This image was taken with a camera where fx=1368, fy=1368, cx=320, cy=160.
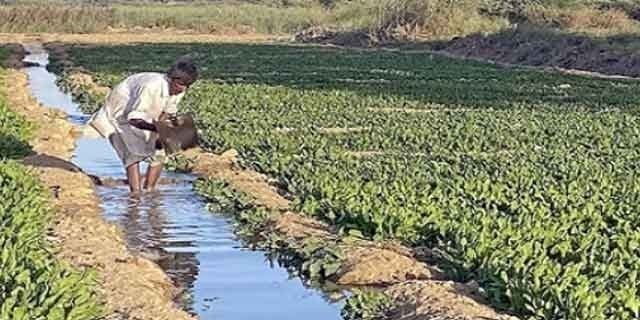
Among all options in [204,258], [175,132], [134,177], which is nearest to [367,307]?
[204,258]

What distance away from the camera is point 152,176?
13.0 meters

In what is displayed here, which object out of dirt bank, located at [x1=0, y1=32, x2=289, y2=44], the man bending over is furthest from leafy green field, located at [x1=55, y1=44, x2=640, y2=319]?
dirt bank, located at [x1=0, y1=32, x2=289, y2=44]

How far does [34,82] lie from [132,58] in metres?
8.68

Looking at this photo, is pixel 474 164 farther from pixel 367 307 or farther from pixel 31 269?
pixel 31 269

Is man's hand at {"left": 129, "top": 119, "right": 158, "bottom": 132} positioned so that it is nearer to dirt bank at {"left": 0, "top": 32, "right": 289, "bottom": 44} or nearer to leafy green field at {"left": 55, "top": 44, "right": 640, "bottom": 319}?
leafy green field at {"left": 55, "top": 44, "right": 640, "bottom": 319}

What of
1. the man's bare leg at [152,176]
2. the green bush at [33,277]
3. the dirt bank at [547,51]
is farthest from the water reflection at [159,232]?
the dirt bank at [547,51]

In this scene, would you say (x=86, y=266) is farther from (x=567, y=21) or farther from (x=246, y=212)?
(x=567, y=21)

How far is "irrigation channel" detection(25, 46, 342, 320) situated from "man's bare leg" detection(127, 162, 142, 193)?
0.12 meters

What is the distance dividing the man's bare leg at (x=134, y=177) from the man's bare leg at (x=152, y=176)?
0.39 feet

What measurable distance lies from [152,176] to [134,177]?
20 cm

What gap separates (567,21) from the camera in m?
50.9

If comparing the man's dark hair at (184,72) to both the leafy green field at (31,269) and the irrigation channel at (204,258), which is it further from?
the leafy green field at (31,269)

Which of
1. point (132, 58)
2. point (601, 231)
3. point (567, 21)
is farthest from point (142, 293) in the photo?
point (567, 21)

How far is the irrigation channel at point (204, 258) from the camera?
27.0 ft
